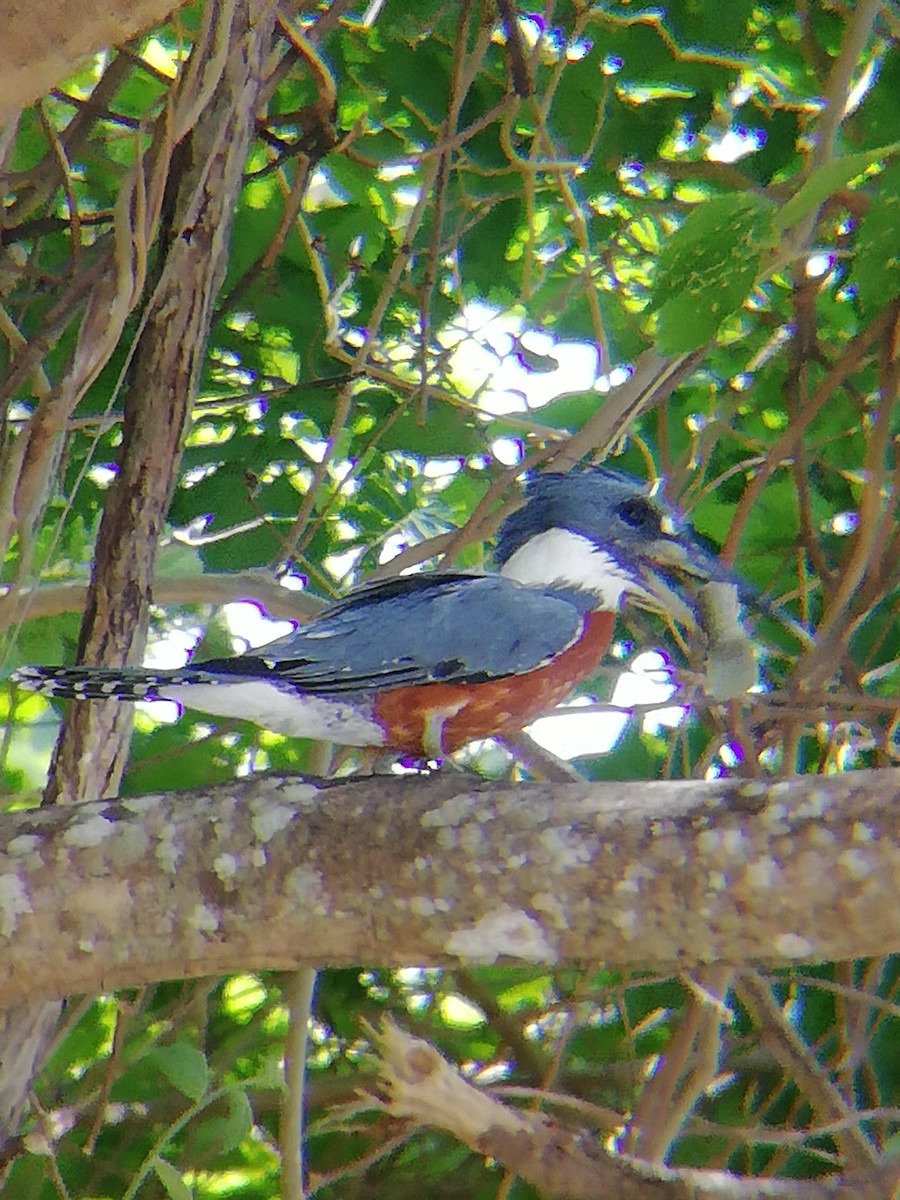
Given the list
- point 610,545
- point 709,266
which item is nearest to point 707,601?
point 610,545

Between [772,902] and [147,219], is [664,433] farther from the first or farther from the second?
[772,902]

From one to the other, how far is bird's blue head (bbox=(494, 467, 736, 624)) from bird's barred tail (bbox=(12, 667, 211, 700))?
0.77m

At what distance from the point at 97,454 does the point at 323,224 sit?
0.65 m

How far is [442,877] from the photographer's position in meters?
1.58

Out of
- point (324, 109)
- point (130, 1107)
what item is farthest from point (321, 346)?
point (130, 1107)

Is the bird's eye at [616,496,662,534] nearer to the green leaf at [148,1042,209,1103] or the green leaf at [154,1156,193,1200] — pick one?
the green leaf at [148,1042,209,1103]

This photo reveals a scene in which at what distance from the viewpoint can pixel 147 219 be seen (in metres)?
2.25

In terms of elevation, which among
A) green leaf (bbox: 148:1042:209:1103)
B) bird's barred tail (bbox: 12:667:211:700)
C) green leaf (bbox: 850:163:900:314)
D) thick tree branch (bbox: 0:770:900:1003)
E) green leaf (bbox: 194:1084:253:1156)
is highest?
green leaf (bbox: 850:163:900:314)

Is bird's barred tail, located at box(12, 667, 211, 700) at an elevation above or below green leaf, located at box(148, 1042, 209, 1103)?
above

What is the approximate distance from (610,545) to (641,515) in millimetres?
79

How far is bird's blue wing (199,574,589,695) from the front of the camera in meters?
2.26

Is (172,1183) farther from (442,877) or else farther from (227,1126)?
(442,877)

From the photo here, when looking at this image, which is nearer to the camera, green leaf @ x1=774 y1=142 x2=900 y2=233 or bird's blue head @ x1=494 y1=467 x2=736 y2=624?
green leaf @ x1=774 y1=142 x2=900 y2=233

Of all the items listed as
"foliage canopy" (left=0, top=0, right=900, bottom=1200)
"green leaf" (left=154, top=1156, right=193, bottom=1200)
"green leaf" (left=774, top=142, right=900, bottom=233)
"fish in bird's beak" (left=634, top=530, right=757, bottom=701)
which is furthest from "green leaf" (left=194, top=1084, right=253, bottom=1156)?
"green leaf" (left=774, top=142, right=900, bottom=233)
